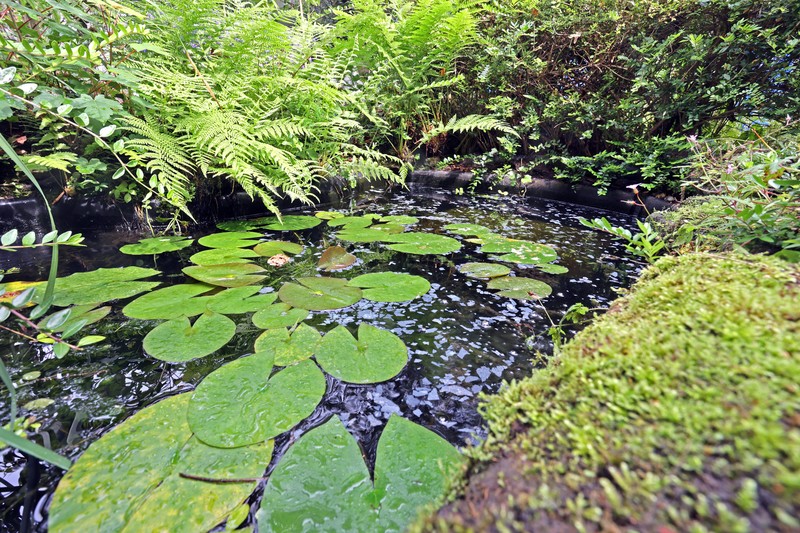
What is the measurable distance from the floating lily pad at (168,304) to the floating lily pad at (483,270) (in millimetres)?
1185

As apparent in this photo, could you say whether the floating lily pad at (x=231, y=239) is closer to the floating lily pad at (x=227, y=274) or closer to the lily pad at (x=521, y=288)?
the floating lily pad at (x=227, y=274)

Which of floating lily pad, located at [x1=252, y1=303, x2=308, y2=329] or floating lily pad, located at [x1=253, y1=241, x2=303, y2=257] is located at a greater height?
floating lily pad, located at [x1=253, y1=241, x2=303, y2=257]

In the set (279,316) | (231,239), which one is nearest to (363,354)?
(279,316)

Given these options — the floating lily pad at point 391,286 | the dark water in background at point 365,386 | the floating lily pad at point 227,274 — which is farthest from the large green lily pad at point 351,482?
the floating lily pad at point 227,274

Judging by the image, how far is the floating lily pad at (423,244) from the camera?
1.93 metres

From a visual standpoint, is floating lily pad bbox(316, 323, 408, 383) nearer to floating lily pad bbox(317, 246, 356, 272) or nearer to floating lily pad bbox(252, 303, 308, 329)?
floating lily pad bbox(252, 303, 308, 329)

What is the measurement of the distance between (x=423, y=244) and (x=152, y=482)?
159cm

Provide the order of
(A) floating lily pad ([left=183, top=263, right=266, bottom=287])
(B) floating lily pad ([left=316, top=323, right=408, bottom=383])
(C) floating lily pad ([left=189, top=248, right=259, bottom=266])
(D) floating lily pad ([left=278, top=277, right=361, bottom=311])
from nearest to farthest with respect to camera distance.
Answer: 1. (B) floating lily pad ([left=316, top=323, right=408, bottom=383])
2. (D) floating lily pad ([left=278, top=277, right=361, bottom=311])
3. (A) floating lily pad ([left=183, top=263, right=266, bottom=287])
4. (C) floating lily pad ([left=189, top=248, right=259, bottom=266])

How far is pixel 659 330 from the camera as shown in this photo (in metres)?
0.54

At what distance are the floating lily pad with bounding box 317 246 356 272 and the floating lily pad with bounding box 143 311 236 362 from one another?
1.97 ft

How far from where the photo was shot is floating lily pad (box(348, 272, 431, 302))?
4.77 feet

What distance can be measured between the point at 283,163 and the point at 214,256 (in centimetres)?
66

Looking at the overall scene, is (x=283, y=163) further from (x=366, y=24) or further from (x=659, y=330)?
(x=366, y=24)

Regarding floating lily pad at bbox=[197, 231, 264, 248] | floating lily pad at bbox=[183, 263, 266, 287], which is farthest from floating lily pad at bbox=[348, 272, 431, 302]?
floating lily pad at bbox=[197, 231, 264, 248]
